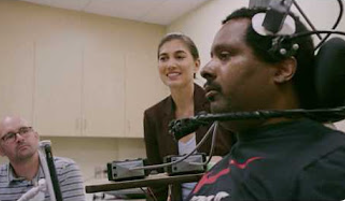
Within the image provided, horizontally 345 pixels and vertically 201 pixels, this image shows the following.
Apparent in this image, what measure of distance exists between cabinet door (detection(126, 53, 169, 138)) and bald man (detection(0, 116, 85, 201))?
194 centimetres

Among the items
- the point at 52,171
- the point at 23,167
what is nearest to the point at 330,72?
the point at 52,171

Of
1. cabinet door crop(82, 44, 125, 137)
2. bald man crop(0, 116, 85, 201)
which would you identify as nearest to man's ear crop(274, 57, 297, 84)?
bald man crop(0, 116, 85, 201)

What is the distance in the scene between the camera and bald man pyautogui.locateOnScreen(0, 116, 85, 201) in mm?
2057

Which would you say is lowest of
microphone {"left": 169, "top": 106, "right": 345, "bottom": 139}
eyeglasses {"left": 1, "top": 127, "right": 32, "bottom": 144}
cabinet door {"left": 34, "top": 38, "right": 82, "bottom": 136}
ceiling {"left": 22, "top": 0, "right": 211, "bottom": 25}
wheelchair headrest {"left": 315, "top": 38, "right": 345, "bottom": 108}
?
eyeglasses {"left": 1, "top": 127, "right": 32, "bottom": 144}

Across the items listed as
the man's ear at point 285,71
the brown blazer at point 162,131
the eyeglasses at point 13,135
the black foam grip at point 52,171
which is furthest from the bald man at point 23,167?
the man's ear at point 285,71

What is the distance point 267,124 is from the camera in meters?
0.81

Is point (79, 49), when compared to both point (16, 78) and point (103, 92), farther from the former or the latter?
point (16, 78)

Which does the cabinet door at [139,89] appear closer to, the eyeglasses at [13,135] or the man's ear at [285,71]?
the eyeglasses at [13,135]

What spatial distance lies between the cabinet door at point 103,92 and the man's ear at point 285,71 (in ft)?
10.8

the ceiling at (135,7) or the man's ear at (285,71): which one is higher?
the ceiling at (135,7)

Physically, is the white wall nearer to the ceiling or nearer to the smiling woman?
the ceiling

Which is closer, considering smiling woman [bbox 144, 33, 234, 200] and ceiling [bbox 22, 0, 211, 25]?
smiling woman [bbox 144, 33, 234, 200]

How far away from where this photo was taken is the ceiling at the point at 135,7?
3947 millimetres

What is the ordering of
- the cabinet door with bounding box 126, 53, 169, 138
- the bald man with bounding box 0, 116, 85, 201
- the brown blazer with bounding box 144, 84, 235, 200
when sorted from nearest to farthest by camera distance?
the brown blazer with bounding box 144, 84, 235, 200 < the bald man with bounding box 0, 116, 85, 201 < the cabinet door with bounding box 126, 53, 169, 138
